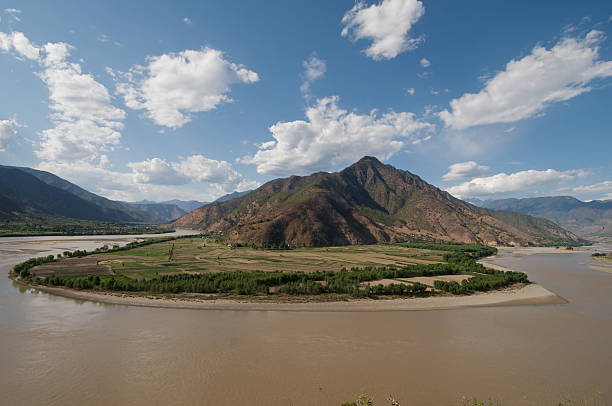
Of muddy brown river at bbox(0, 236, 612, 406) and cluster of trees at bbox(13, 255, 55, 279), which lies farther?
cluster of trees at bbox(13, 255, 55, 279)

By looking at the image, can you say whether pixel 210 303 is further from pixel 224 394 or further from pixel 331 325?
pixel 224 394

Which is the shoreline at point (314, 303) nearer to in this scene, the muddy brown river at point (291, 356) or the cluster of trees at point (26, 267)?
the muddy brown river at point (291, 356)

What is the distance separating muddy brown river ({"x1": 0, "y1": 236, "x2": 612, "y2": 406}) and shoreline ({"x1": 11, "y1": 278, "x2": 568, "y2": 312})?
7.05 ft

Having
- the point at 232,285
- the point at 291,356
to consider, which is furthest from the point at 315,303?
the point at 291,356

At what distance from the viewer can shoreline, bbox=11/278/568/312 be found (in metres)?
43.6

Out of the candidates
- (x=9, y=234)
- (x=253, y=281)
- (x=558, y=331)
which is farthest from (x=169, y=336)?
(x=9, y=234)

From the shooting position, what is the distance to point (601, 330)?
37094 mm

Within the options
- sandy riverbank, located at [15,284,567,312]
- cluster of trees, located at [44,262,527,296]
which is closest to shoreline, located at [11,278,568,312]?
sandy riverbank, located at [15,284,567,312]

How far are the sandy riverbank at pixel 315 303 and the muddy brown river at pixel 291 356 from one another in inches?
89.5

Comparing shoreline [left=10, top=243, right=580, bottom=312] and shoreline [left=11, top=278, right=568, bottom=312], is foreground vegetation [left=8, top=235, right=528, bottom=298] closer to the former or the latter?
shoreline [left=10, top=243, right=580, bottom=312]

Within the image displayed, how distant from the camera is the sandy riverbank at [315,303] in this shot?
1722 inches

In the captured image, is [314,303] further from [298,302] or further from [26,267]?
[26,267]

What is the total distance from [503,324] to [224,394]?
124ft

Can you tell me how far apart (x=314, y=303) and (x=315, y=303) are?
0.55 feet
